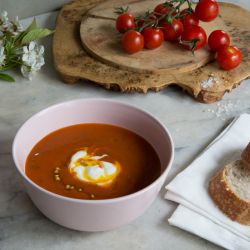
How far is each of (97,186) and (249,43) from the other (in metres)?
1.10

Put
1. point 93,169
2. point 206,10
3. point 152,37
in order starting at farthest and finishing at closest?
point 206,10
point 152,37
point 93,169

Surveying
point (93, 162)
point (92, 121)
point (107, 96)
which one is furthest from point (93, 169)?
point (107, 96)

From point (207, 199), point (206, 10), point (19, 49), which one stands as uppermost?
point (206, 10)

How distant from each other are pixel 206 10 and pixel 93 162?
3.20ft

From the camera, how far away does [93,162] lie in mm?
1320

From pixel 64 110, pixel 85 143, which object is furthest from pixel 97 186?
pixel 64 110

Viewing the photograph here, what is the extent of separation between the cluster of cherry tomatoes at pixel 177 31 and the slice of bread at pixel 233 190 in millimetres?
562

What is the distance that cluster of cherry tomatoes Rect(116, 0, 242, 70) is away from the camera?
6.18 ft

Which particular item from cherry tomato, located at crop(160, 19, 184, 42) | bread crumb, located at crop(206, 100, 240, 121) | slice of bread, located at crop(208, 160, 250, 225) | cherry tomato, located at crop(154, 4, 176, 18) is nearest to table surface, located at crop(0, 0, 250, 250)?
bread crumb, located at crop(206, 100, 240, 121)

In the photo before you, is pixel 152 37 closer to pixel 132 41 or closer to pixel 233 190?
pixel 132 41

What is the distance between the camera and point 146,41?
192 cm

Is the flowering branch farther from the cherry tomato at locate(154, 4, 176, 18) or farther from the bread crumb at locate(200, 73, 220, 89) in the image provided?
the bread crumb at locate(200, 73, 220, 89)

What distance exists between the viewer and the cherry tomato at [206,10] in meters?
2.01

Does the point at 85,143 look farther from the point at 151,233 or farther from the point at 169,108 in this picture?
the point at 169,108
